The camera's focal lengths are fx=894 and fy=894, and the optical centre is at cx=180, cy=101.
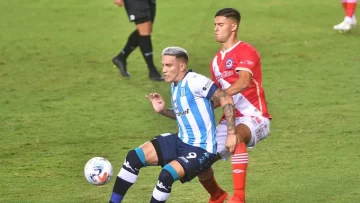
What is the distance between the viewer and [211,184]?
8289 millimetres

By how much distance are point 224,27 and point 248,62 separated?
0.42 meters

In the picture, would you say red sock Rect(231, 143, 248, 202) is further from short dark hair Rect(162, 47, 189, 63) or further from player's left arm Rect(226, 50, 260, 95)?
short dark hair Rect(162, 47, 189, 63)

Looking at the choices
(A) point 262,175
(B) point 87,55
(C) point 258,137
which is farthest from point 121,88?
(C) point 258,137

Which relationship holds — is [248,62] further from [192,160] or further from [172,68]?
[192,160]

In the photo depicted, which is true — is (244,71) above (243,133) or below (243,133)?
above

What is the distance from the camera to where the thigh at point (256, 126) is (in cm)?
820

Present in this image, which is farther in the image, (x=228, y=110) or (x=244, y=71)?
(x=244, y=71)

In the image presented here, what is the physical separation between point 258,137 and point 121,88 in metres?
5.46

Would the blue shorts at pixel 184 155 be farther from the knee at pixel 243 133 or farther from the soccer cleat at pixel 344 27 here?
the soccer cleat at pixel 344 27

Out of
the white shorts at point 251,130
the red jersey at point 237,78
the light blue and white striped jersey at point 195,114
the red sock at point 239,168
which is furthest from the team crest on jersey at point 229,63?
the red sock at point 239,168

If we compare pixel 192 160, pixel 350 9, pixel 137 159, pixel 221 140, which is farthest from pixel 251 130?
pixel 350 9

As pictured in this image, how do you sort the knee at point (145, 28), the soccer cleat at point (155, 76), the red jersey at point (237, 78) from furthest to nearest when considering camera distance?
the soccer cleat at point (155, 76), the knee at point (145, 28), the red jersey at point (237, 78)

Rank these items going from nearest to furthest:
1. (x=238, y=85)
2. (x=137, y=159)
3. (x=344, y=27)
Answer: (x=137, y=159)
(x=238, y=85)
(x=344, y=27)

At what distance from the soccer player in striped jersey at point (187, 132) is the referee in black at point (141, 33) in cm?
542
